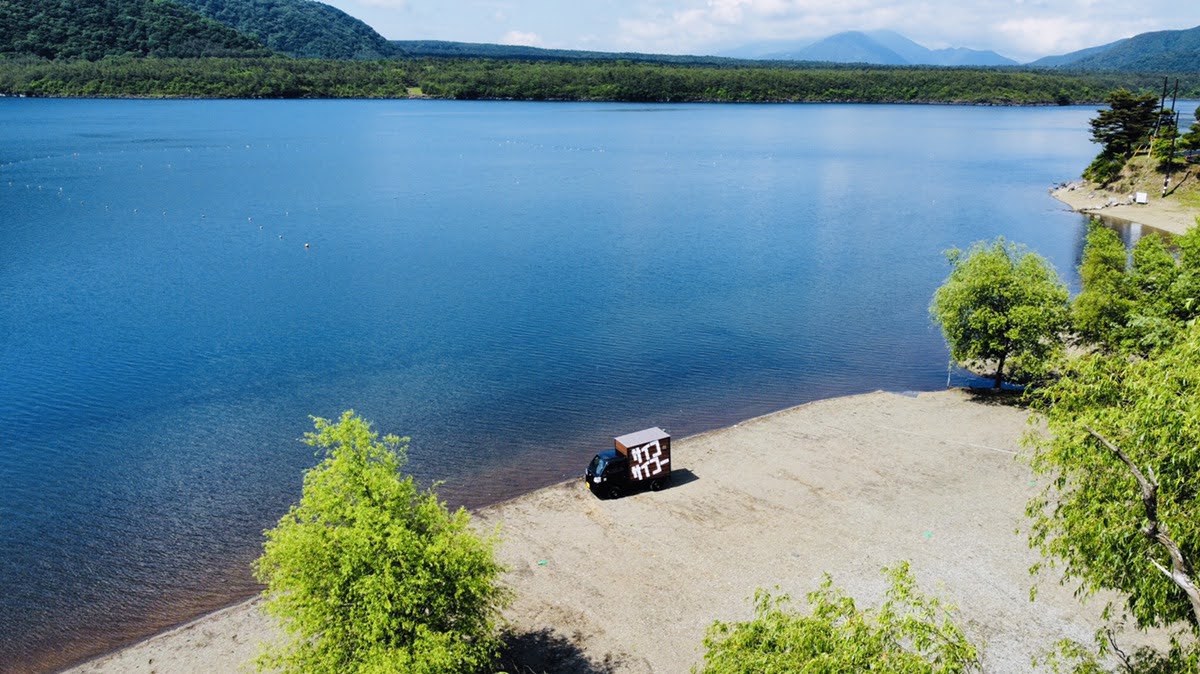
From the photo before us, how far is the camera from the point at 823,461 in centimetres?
3309

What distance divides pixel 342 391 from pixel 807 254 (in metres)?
46.9

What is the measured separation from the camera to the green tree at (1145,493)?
46.1 ft

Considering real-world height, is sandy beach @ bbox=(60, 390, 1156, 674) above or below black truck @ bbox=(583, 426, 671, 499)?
below

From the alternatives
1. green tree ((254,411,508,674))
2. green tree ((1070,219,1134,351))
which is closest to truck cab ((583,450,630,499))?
green tree ((254,411,508,674))

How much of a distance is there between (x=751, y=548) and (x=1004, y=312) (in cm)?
2113

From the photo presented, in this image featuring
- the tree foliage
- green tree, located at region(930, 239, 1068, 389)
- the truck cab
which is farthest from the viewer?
green tree, located at region(930, 239, 1068, 389)

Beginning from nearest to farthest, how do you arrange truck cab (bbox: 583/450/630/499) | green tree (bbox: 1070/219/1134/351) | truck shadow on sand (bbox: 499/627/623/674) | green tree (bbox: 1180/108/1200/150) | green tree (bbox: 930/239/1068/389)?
truck shadow on sand (bbox: 499/627/623/674) < truck cab (bbox: 583/450/630/499) < green tree (bbox: 1070/219/1134/351) < green tree (bbox: 930/239/1068/389) < green tree (bbox: 1180/108/1200/150)

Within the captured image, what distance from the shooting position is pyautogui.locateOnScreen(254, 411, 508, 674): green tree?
17.2 meters

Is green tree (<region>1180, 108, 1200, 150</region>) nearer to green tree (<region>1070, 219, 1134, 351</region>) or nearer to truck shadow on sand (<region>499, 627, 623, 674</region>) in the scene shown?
green tree (<region>1070, 219, 1134, 351</region>)

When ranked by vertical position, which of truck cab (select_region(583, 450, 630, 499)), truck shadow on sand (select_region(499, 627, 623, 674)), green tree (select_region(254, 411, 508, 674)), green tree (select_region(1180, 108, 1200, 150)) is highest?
green tree (select_region(1180, 108, 1200, 150))

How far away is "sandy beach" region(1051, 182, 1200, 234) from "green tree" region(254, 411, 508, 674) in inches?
3255

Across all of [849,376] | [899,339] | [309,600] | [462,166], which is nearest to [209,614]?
[309,600]

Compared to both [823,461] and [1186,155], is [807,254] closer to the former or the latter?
Result: [823,461]

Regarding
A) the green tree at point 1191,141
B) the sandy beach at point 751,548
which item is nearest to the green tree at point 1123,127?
the green tree at point 1191,141
